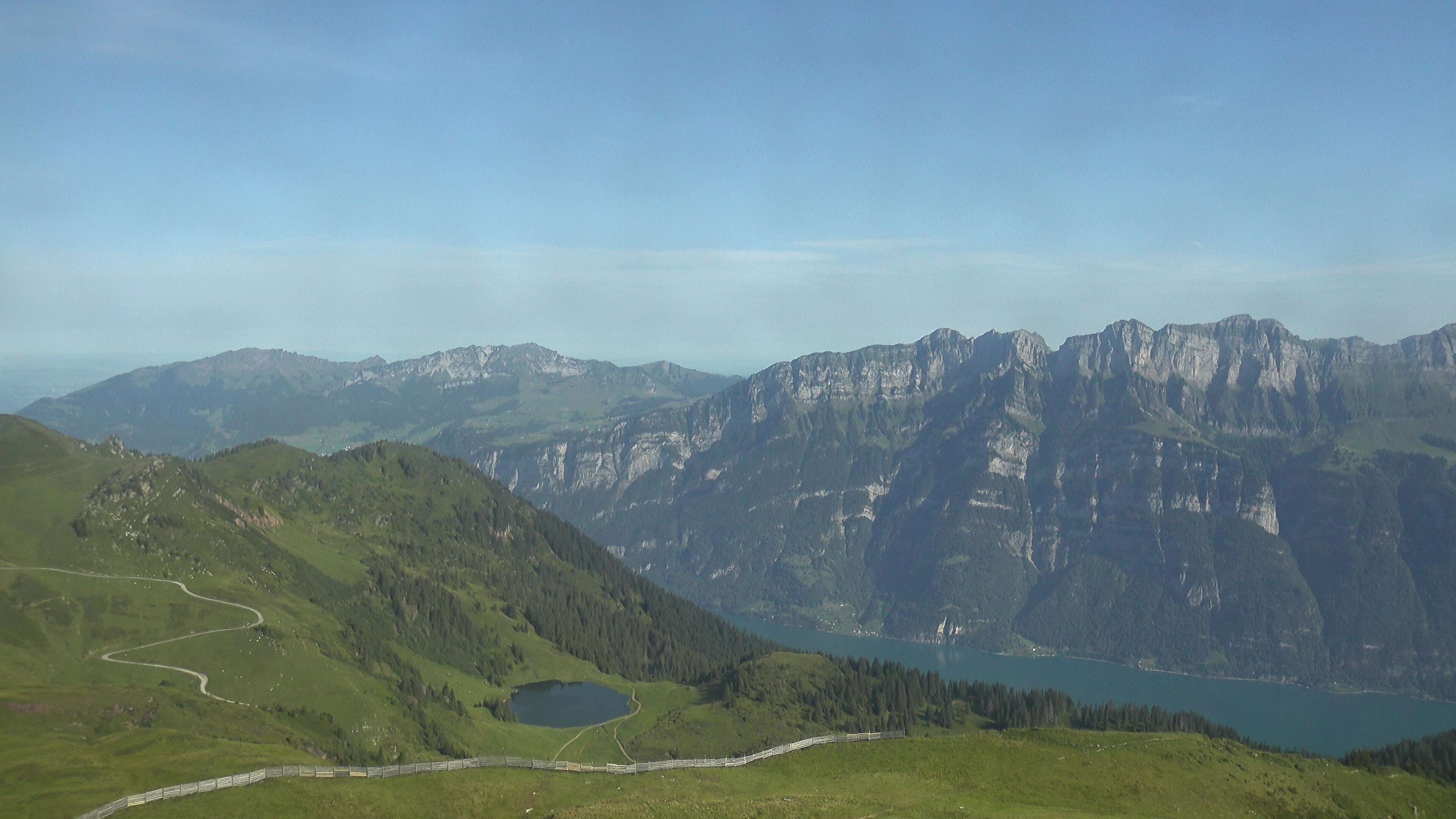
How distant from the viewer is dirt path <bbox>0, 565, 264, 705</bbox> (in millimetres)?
158375

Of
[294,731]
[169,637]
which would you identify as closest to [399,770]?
[294,731]

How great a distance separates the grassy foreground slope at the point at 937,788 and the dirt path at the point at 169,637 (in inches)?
2546

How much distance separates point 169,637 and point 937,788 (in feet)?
418

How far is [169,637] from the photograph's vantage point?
169500mm

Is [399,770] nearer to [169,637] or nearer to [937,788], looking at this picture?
[937,788]

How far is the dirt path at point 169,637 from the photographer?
158 metres

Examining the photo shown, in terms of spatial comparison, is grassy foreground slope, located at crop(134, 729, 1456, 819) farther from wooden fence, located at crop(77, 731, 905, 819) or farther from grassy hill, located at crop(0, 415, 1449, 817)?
wooden fence, located at crop(77, 731, 905, 819)

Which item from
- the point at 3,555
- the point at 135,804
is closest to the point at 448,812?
the point at 135,804

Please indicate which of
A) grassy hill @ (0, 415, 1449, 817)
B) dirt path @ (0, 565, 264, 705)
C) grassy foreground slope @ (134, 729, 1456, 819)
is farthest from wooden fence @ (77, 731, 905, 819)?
dirt path @ (0, 565, 264, 705)

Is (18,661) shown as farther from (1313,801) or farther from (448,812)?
(1313,801)

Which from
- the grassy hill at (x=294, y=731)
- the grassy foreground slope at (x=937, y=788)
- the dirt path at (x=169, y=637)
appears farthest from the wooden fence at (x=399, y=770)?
the dirt path at (x=169, y=637)

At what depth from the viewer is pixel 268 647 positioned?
172 metres

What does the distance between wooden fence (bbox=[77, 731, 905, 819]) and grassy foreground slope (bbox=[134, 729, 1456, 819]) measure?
6.91ft

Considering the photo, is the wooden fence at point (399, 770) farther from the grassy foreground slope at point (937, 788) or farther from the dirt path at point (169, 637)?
the dirt path at point (169, 637)
